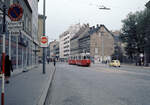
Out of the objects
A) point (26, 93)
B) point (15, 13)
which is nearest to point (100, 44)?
point (26, 93)

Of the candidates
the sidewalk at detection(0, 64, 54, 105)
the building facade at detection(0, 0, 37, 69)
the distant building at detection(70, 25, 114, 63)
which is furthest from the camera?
the distant building at detection(70, 25, 114, 63)

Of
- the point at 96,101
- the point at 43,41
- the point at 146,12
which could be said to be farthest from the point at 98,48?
the point at 96,101

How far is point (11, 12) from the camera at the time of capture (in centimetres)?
552

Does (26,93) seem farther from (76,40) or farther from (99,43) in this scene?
(76,40)

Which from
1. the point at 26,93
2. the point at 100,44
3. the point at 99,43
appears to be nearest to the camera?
the point at 26,93

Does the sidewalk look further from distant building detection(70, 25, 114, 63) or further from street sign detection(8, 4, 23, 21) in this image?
distant building detection(70, 25, 114, 63)

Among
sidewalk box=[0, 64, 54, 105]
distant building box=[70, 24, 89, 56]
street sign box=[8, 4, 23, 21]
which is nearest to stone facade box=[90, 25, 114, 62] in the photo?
distant building box=[70, 24, 89, 56]

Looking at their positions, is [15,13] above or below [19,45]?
below

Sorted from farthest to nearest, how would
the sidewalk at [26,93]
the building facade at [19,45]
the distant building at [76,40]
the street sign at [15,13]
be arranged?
1. the distant building at [76,40]
2. the building facade at [19,45]
3. the sidewalk at [26,93]
4. the street sign at [15,13]

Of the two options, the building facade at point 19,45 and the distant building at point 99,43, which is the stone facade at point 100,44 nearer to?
the distant building at point 99,43

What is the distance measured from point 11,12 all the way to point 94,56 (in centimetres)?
6859

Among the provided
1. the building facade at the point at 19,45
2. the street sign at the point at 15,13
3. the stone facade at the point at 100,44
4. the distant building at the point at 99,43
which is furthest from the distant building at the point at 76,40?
the street sign at the point at 15,13

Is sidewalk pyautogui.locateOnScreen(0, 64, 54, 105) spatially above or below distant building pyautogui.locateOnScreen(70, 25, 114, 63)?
below

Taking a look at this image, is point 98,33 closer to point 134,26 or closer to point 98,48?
point 98,48
